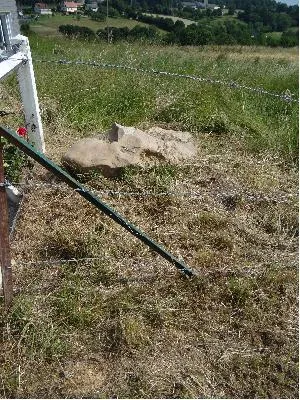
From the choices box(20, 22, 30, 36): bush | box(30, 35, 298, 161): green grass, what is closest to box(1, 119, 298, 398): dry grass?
box(30, 35, 298, 161): green grass

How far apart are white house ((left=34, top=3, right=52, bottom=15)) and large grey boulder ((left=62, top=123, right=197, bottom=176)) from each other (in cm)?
313

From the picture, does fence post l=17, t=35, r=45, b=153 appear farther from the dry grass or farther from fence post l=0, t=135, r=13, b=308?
fence post l=0, t=135, r=13, b=308

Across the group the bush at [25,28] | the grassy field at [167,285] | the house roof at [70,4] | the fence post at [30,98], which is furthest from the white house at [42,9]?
the fence post at [30,98]

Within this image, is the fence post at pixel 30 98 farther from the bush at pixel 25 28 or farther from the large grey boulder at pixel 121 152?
the bush at pixel 25 28

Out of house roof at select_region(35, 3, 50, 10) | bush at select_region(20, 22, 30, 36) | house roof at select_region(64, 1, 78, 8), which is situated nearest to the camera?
house roof at select_region(64, 1, 78, 8)

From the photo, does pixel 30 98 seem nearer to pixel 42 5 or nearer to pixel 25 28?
pixel 42 5

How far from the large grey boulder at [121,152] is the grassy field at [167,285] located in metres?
0.11

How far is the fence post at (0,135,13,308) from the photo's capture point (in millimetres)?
2362

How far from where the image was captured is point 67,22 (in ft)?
24.4

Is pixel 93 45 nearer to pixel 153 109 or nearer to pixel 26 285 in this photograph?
pixel 153 109

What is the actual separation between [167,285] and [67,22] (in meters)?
6.08

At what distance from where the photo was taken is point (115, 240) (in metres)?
3.18

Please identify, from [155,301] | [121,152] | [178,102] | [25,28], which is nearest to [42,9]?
[25,28]

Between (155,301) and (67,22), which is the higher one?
(67,22)
